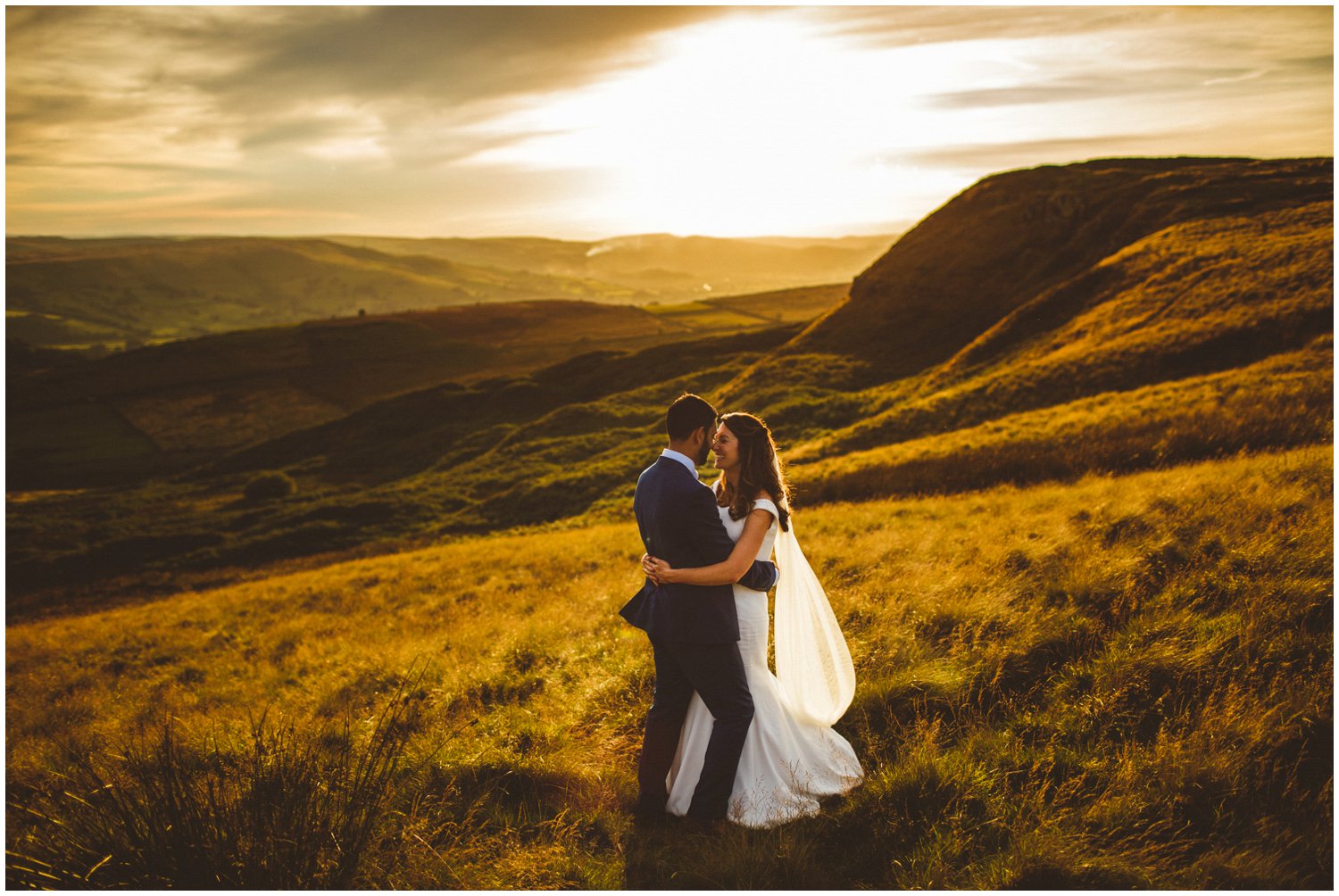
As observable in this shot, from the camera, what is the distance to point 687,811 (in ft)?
16.1

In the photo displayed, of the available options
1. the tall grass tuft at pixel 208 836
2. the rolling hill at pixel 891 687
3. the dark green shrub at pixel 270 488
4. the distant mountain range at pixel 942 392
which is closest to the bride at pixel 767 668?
the rolling hill at pixel 891 687

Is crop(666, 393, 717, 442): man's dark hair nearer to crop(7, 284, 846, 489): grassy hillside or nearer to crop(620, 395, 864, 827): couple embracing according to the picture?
crop(620, 395, 864, 827): couple embracing

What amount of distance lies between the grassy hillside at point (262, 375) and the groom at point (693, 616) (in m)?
64.5

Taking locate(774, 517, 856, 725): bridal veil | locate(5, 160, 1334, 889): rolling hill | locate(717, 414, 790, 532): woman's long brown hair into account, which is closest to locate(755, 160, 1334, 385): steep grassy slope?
locate(5, 160, 1334, 889): rolling hill

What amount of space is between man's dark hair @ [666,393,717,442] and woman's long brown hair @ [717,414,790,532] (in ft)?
0.80

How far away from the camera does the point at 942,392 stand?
33.2 meters

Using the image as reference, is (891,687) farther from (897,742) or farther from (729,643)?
(729,643)

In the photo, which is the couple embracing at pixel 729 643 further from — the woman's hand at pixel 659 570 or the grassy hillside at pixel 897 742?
the grassy hillside at pixel 897 742

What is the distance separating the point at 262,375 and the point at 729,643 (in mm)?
92826

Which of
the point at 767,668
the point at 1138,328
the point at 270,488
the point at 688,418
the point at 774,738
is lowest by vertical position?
the point at 270,488

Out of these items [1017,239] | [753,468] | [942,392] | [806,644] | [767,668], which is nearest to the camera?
[753,468]

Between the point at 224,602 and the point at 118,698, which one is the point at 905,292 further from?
the point at 118,698

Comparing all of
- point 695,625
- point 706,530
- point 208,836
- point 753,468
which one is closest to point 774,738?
point 695,625

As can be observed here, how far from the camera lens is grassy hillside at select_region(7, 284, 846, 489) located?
207 feet
